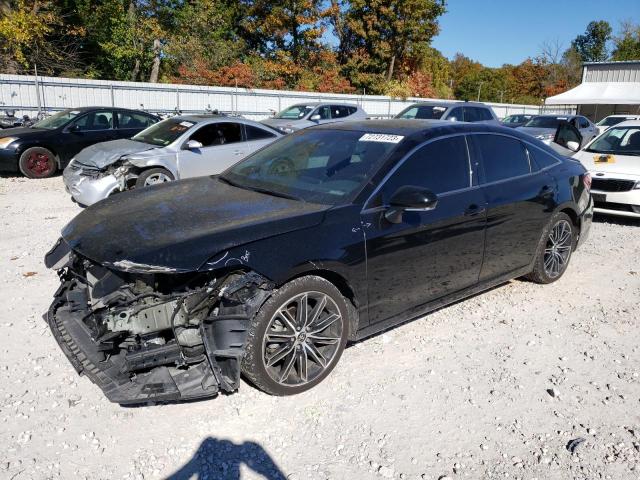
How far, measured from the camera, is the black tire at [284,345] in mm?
3057

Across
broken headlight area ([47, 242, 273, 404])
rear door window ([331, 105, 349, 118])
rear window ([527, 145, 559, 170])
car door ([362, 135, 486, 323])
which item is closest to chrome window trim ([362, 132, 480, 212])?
car door ([362, 135, 486, 323])

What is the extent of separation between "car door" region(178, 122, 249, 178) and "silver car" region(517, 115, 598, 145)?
9.55 m

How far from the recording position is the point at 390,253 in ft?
11.9

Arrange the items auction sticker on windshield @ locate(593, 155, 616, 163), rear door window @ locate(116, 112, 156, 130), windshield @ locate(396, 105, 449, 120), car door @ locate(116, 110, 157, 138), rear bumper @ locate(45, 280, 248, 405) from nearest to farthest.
A: rear bumper @ locate(45, 280, 248, 405)
auction sticker on windshield @ locate(593, 155, 616, 163)
car door @ locate(116, 110, 157, 138)
rear door window @ locate(116, 112, 156, 130)
windshield @ locate(396, 105, 449, 120)

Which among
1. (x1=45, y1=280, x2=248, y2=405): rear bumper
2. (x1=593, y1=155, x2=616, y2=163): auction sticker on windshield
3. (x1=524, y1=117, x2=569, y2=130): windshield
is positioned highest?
(x1=524, y1=117, x2=569, y2=130): windshield

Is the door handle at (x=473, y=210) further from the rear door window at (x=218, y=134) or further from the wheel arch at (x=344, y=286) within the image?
the rear door window at (x=218, y=134)

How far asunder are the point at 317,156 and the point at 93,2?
2673 cm

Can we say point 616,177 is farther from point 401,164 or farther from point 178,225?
point 178,225

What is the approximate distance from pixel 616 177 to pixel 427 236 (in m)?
5.36

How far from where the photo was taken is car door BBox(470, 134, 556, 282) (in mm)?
4398

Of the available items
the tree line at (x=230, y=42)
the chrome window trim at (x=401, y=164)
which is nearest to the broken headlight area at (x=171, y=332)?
the chrome window trim at (x=401, y=164)

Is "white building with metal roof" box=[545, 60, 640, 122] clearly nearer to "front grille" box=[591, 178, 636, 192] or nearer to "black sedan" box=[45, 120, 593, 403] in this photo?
"front grille" box=[591, 178, 636, 192]

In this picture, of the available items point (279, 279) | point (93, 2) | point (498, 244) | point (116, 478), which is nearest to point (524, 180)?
point (498, 244)

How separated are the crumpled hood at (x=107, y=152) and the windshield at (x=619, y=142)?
7.64 m
